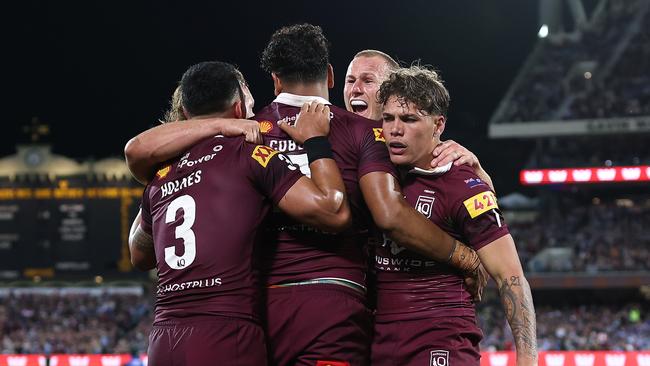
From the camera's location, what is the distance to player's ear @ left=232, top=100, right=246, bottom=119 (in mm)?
4828

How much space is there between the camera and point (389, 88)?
4828 millimetres

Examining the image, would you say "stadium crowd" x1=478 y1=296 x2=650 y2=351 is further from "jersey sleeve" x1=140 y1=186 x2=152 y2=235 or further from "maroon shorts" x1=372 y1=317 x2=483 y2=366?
"jersey sleeve" x1=140 y1=186 x2=152 y2=235

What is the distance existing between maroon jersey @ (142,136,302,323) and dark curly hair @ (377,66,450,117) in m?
0.73

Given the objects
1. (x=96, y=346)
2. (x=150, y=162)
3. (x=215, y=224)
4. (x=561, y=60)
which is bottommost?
(x=96, y=346)

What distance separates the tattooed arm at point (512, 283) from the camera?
4.60 m

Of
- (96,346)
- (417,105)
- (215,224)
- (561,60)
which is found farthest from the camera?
(561,60)

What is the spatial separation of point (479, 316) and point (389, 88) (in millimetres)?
25485

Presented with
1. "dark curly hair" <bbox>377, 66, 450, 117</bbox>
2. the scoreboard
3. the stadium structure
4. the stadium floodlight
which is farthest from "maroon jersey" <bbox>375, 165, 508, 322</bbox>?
the stadium floodlight

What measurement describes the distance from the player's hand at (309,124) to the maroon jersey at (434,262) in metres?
0.59

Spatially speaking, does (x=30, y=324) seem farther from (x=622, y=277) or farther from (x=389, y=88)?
(x=389, y=88)

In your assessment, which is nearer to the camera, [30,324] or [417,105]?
[417,105]

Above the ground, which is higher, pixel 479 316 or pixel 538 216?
pixel 538 216

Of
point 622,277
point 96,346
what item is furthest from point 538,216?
point 96,346

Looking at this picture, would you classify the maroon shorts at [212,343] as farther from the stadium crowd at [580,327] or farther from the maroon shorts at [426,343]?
the stadium crowd at [580,327]
